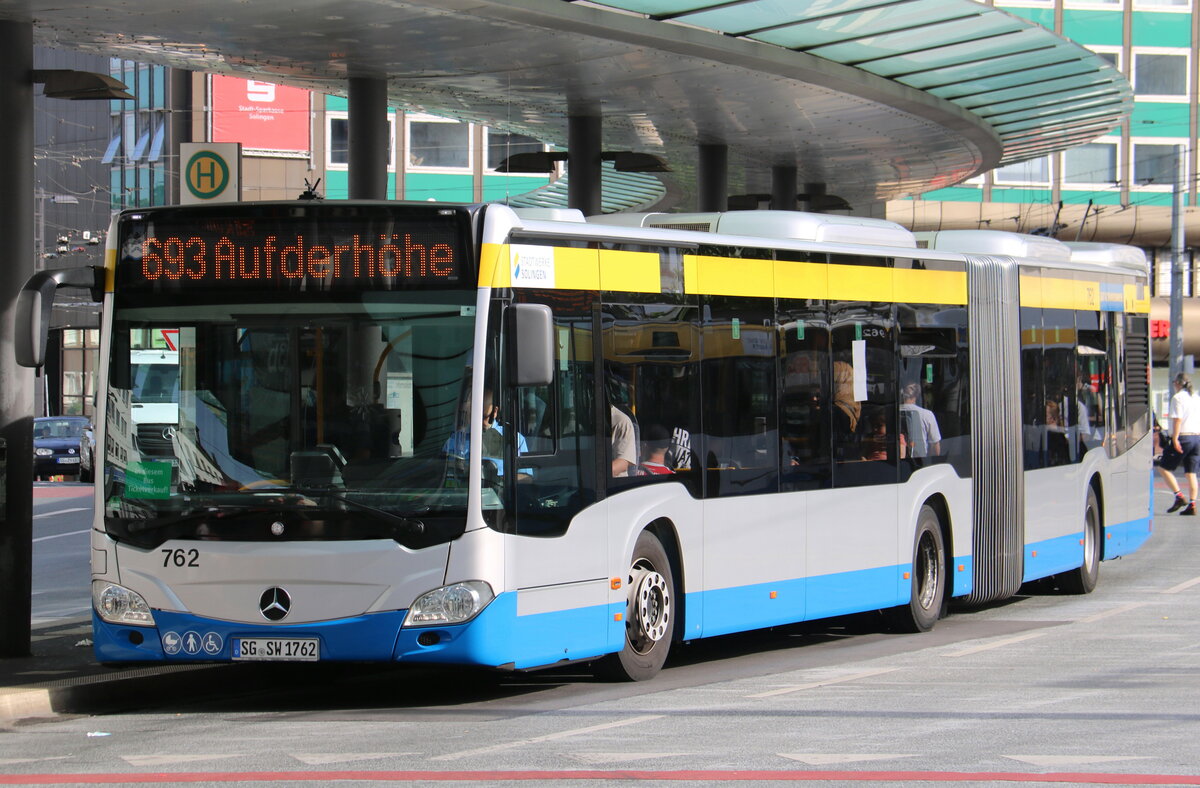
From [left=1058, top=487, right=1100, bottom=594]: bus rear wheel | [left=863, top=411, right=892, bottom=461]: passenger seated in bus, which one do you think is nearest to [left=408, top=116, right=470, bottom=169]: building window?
[left=1058, top=487, right=1100, bottom=594]: bus rear wheel

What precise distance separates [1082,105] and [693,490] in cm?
1462

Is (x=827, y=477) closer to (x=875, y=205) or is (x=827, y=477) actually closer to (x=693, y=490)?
(x=693, y=490)

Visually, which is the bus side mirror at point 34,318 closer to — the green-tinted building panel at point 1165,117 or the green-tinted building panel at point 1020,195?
the green-tinted building panel at point 1020,195

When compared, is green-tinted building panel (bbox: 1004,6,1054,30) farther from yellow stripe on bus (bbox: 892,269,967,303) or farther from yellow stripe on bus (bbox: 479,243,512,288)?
yellow stripe on bus (bbox: 479,243,512,288)

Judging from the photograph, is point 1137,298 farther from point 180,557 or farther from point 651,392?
point 180,557

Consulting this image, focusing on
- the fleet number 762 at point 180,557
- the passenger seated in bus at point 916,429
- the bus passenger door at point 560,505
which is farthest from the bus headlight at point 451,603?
the passenger seated in bus at point 916,429

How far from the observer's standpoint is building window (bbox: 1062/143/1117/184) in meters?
62.5

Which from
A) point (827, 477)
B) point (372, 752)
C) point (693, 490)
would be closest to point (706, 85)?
point (827, 477)

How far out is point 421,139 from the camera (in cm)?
5816

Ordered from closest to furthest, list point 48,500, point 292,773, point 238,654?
1. point 292,773
2. point 238,654
3. point 48,500

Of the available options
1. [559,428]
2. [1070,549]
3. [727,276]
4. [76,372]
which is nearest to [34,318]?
[559,428]

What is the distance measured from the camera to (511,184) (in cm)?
5556

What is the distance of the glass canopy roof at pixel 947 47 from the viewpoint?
52.7 ft

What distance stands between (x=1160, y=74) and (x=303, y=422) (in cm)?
5796
